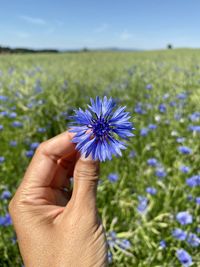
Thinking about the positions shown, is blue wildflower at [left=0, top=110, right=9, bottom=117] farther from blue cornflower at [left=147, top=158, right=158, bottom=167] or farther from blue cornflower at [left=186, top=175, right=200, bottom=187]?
blue cornflower at [left=186, top=175, right=200, bottom=187]

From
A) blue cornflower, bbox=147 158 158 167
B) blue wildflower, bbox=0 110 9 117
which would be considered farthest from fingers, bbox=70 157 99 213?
blue wildflower, bbox=0 110 9 117

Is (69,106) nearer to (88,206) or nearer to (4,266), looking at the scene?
(4,266)

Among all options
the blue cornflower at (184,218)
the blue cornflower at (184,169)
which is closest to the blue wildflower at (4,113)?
the blue cornflower at (184,169)

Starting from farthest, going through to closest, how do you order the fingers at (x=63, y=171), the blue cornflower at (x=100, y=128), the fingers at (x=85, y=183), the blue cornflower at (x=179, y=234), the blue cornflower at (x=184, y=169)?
the blue cornflower at (x=184, y=169), the blue cornflower at (x=179, y=234), the fingers at (x=63, y=171), the fingers at (x=85, y=183), the blue cornflower at (x=100, y=128)

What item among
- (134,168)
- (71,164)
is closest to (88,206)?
(71,164)

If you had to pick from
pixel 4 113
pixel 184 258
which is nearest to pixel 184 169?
pixel 184 258

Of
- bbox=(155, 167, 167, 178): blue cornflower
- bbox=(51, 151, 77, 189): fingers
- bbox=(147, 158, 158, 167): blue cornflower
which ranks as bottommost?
bbox=(155, 167, 167, 178): blue cornflower

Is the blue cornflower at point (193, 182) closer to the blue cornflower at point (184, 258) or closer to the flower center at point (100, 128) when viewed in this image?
the blue cornflower at point (184, 258)
